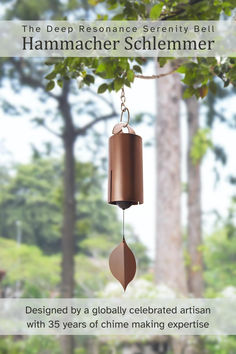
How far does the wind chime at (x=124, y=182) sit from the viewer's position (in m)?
0.72

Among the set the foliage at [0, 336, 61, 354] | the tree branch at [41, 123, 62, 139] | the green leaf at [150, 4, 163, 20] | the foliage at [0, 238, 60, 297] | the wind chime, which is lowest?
the foliage at [0, 336, 61, 354]

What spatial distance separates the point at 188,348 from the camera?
3.64 m

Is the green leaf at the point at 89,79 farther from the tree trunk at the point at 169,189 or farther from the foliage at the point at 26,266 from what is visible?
the foliage at the point at 26,266

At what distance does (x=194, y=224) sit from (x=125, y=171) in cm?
421

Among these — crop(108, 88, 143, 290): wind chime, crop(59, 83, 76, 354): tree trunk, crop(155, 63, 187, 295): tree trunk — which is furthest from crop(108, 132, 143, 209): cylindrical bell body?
crop(59, 83, 76, 354): tree trunk

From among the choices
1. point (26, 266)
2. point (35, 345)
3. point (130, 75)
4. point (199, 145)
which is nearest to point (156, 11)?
point (130, 75)

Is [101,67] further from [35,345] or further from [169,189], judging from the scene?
[35,345]

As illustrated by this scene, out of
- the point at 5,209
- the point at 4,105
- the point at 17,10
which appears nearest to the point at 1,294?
the point at 5,209

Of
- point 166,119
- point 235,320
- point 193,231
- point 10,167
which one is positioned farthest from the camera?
point 10,167

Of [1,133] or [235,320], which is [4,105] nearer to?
[1,133]

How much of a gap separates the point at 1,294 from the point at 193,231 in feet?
8.39

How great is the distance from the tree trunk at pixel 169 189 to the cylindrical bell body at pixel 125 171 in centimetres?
288

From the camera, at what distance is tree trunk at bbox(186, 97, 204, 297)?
182 inches

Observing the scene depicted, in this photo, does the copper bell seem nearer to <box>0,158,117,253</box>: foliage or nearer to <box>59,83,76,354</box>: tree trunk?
<box>59,83,76,354</box>: tree trunk
